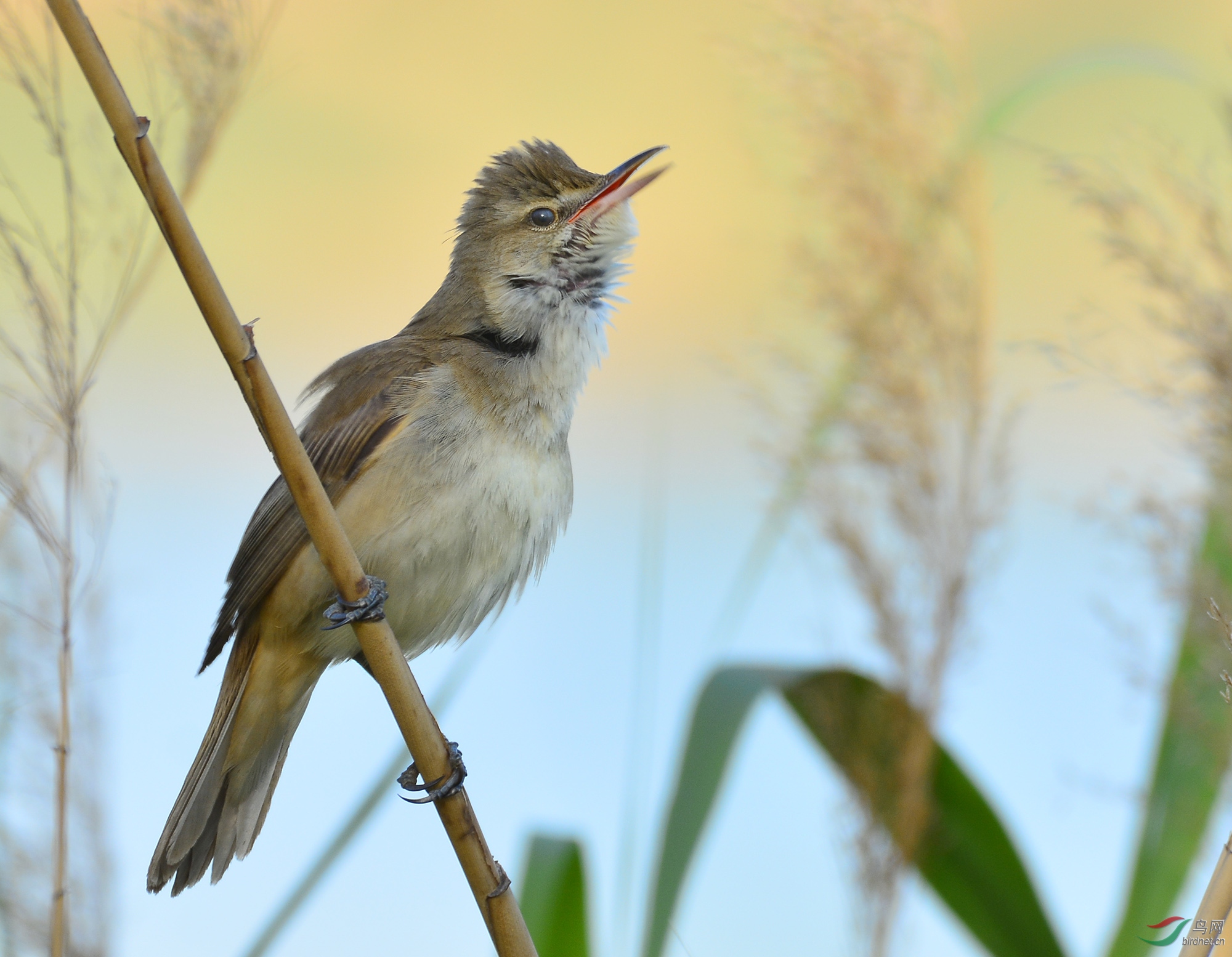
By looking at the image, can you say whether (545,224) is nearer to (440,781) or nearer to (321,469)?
(321,469)

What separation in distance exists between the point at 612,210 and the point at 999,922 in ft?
5.12

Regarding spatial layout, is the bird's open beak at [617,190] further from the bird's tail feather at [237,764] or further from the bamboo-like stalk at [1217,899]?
the bamboo-like stalk at [1217,899]

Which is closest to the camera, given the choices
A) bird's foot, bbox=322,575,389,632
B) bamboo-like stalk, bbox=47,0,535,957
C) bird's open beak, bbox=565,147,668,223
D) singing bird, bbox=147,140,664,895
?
bamboo-like stalk, bbox=47,0,535,957

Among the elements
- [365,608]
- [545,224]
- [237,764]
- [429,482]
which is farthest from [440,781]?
[545,224]

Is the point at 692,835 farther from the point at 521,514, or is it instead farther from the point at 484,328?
the point at 484,328

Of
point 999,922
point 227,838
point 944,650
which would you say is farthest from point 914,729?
point 227,838

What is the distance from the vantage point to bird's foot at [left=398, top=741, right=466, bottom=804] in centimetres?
135

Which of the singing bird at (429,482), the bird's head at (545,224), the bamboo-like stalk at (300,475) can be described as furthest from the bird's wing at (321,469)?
the bamboo-like stalk at (300,475)

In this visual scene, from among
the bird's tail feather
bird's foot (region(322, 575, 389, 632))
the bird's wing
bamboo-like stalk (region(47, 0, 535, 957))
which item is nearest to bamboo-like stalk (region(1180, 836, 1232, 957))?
bamboo-like stalk (region(47, 0, 535, 957))

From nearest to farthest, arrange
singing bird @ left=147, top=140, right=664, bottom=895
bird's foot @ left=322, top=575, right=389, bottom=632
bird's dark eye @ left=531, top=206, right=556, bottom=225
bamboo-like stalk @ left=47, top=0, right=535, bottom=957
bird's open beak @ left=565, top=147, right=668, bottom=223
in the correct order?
bamboo-like stalk @ left=47, top=0, right=535, bottom=957, bird's foot @ left=322, top=575, right=389, bottom=632, singing bird @ left=147, top=140, right=664, bottom=895, bird's open beak @ left=565, top=147, right=668, bottom=223, bird's dark eye @ left=531, top=206, right=556, bottom=225

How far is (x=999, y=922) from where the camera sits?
2145 millimetres

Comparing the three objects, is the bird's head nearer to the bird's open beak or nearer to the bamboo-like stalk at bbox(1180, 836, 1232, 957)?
the bird's open beak

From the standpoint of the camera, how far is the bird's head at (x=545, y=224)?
2.12 meters

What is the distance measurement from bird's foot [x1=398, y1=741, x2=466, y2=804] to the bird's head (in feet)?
2.79
